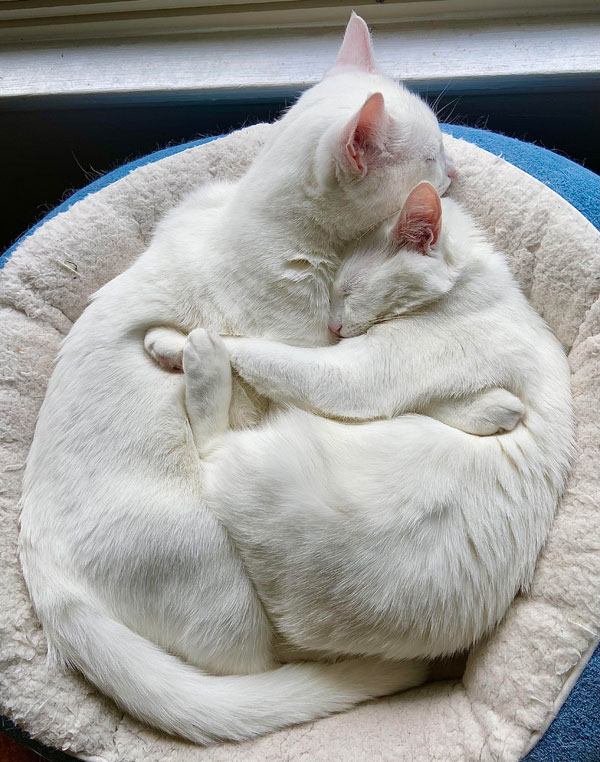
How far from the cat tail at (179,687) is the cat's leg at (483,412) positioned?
0.44 meters

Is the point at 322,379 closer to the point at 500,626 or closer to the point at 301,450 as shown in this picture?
the point at 301,450

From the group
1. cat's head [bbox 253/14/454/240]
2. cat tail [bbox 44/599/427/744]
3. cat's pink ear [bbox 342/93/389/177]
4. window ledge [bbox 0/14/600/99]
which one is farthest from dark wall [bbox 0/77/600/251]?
cat tail [bbox 44/599/427/744]

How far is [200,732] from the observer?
93cm

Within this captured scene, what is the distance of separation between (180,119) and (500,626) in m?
1.50

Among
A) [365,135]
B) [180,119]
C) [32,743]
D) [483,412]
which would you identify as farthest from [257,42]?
[32,743]

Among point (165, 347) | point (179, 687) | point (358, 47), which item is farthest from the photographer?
point (358, 47)

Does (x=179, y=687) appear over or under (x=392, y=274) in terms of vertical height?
under

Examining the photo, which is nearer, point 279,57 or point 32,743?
point 32,743

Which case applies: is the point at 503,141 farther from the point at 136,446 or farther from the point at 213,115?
the point at 136,446

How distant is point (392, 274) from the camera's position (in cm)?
105

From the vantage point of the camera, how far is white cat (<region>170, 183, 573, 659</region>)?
926 mm

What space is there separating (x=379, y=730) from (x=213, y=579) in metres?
0.33

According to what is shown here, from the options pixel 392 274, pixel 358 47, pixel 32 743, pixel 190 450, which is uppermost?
pixel 358 47

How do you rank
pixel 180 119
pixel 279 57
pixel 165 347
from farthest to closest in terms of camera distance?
pixel 180 119 → pixel 279 57 → pixel 165 347
